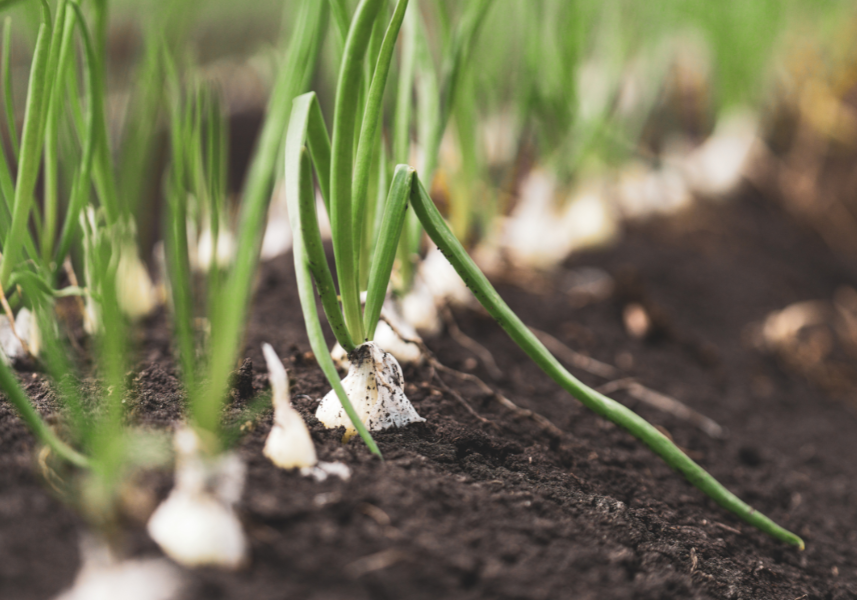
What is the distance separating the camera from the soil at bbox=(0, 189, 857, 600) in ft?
1.18

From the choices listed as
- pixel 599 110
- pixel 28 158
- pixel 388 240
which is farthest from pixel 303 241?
pixel 599 110

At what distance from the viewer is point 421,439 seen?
530mm

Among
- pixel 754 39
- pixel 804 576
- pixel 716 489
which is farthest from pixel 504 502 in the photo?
pixel 754 39

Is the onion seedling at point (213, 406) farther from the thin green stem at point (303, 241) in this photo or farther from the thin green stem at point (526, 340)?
the thin green stem at point (526, 340)

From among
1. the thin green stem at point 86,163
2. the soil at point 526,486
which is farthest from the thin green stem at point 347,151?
the thin green stem at point 86,163

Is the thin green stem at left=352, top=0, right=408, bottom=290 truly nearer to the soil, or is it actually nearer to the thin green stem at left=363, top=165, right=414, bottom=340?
the thin green stem at left=363, top=165, right=414, bottom=340

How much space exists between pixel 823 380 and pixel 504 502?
1026 millimetres

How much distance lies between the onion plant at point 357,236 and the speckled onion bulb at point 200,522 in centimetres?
11

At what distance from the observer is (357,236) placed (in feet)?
1.82

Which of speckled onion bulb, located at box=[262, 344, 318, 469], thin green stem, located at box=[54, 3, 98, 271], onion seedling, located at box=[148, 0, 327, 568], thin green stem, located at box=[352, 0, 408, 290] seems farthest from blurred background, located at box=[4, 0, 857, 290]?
speckled onion bulb, located at box=[262, 344, 318, 469]

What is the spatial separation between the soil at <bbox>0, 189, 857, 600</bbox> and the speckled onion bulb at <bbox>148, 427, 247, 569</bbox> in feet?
0.03

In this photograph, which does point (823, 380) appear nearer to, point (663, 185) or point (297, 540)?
point (663, 185)

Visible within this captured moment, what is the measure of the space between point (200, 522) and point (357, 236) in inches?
11.7

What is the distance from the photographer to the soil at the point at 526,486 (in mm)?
359
